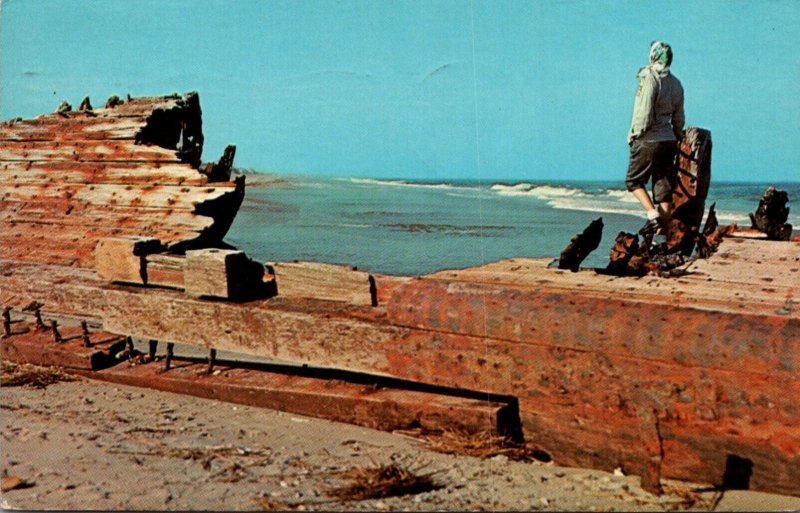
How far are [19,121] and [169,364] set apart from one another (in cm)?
387

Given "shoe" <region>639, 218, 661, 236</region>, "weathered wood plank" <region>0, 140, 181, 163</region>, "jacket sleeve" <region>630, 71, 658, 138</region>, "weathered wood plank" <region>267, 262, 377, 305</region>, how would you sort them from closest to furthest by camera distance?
"weathered wood plank" <region>267, 262, 377, 305</region>, "shoe" <region>639, 218, 661, 236</region>, "jacket sleeve" <region>630, 71, 658, 138</region>, "weathered wood plank" <region>0, 140, 181, 163</region>

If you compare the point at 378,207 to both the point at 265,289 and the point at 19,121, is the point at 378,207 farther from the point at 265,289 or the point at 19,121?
Answer: the point at 265,289

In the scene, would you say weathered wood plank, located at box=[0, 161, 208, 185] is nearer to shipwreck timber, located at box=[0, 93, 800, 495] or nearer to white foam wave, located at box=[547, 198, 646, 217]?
shipwreck timber, located at box=[0, 93, 800, 495]

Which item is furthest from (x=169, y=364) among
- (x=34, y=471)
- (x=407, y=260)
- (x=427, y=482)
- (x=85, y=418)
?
(x=407, y=260)

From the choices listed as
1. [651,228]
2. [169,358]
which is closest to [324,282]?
[169,358]

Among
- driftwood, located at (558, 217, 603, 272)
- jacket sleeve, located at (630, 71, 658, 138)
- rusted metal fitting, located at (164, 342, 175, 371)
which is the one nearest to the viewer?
driftwood, located at (558, 217, 603, 272)

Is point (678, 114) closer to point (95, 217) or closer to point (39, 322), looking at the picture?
point (95, 217)

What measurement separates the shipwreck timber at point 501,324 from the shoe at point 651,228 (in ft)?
1.49

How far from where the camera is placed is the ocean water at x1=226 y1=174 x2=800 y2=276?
16031 millimetres

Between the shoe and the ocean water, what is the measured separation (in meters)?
2.90

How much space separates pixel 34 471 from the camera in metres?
4.01

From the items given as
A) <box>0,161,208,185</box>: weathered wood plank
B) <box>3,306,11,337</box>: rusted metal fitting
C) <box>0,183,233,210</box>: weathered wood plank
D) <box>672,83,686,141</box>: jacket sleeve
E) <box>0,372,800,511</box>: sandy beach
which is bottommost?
<box>0,372,800,511</box>: sandy beach

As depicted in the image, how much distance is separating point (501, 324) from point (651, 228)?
87.6 inches

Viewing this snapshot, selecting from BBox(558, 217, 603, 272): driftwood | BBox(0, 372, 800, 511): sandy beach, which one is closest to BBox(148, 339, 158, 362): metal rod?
BBox(0, 372, 800, 511): sandy beach
